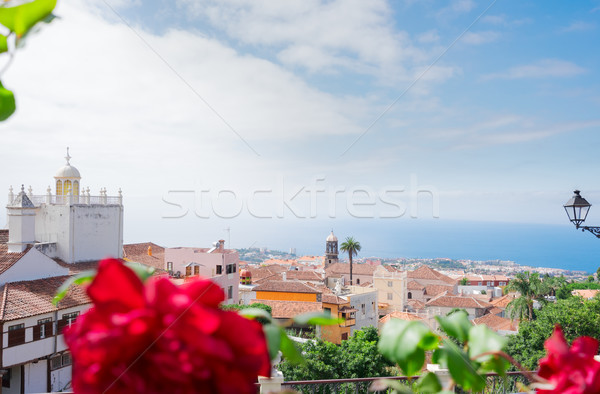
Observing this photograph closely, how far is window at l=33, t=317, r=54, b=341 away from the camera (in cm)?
1270

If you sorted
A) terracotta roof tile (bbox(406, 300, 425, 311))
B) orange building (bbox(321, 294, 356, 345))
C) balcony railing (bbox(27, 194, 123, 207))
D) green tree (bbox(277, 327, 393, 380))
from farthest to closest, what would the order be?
terracotta roof tile (bbox(406, 300, 425, 311))
orange building (bbox(321, 294, 356, 345))
balcony railing (bbox(27, 194, 123, 207))
green tree (bbox(277, 327, 393, 380))

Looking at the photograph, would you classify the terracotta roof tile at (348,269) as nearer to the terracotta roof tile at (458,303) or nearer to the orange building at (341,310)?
the terracotta roof tile at (458,303)

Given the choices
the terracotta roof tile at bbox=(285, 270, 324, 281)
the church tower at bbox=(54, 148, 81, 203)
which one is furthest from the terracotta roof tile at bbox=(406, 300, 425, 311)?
the church tower at bbox=(54, 148, 81, 203)

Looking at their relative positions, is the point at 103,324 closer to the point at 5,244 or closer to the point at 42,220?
the point at 5,244

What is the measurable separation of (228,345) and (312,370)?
14107 mm

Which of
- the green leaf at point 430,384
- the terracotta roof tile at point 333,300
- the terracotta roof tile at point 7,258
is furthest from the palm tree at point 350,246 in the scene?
the green leaf at point 430,384

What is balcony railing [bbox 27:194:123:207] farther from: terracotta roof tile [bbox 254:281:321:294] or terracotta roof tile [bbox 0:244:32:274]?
terracotta roof tile [bbox 254:281:321:294]

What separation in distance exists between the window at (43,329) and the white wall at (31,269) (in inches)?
83.2

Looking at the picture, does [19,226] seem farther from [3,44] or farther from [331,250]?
[331,250]

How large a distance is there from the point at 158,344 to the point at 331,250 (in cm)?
5441

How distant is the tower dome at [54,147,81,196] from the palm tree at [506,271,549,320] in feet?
83.2

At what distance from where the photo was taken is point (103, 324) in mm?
390

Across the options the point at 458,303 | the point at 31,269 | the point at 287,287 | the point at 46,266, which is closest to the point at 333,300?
the point at 287,287

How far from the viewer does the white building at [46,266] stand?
40.5ft
